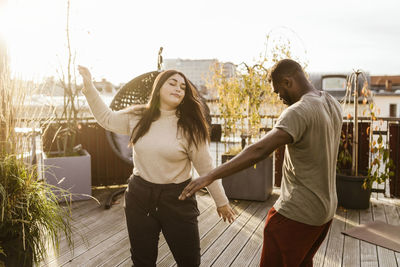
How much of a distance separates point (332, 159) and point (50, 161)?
3231 mm

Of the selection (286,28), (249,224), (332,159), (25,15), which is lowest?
(249,224)

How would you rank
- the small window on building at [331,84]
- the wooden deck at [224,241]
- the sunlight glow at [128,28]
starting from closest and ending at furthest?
the wooden deck at [224,241] < the sunlight glow at [128,28] < the small window on building at [331,84]

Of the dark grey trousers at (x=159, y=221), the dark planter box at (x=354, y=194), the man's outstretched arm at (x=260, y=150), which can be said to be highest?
the man's outstretched arm at (x=260, y=150)

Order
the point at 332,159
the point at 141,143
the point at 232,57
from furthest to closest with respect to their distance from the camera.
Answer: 1. the point at 232,57
2. the point at 141,143
3. the point at 332,159

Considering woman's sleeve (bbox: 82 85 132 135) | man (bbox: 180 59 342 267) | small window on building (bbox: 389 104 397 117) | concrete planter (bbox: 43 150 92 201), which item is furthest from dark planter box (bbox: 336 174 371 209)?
small window on building (bbox: 389 104 397 117)

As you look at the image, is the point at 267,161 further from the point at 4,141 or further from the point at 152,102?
the point at 4,141

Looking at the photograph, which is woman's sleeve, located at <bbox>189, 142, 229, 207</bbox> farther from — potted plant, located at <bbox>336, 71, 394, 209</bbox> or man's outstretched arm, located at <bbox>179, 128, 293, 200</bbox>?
potted plant, located at <bbox>336, 71, 394, 209</bbox>

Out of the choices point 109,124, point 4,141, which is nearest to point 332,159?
point 109,124

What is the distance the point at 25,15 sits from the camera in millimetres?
2619

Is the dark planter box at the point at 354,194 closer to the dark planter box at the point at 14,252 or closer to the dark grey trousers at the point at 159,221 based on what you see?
the dark grey trousers at the point at 159,221

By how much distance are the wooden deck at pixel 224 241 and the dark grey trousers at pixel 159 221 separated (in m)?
0.70

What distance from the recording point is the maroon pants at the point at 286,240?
148 centimetres

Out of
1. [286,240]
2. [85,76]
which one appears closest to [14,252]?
[85,76]

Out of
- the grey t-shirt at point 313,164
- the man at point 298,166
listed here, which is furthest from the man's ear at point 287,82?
the grey t-shirt at point 313,164
